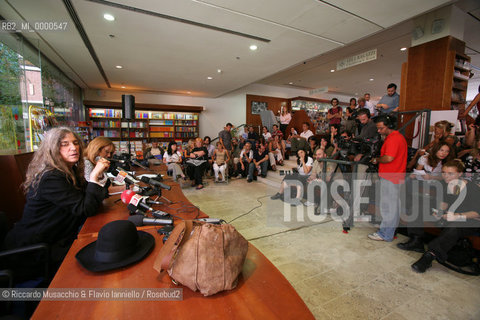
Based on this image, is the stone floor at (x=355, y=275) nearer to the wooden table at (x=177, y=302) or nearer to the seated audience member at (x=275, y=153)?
the wooden table at (x=177, y=302)

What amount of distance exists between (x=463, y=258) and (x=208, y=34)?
4429mm

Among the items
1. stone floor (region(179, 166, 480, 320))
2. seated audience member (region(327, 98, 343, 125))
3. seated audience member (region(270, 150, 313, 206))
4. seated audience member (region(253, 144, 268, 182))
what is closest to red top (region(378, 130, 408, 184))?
stone floor (region(179, 166, 480, 320))

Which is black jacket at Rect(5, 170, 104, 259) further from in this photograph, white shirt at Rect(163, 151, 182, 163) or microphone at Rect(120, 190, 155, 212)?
white shirt at Rect(163, 151, 182, 163)

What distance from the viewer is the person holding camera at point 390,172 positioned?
237 centimetres

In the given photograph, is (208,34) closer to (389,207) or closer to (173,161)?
(173,161)

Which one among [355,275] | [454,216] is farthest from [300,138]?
[355,275]

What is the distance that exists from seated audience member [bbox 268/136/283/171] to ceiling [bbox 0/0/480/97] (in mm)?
2158

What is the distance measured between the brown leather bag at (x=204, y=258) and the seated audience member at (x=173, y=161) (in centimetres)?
481

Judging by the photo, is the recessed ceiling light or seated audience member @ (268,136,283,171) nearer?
the recessed ceiling light

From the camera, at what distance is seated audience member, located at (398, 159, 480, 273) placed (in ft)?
6.61

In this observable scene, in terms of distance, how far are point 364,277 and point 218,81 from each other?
20.5 feet

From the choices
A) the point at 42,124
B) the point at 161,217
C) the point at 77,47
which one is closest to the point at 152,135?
the point at 77,47

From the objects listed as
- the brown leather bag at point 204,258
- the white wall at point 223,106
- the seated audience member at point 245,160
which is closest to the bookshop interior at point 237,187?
the brown leather bag at point 204,258

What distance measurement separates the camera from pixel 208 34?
11.4 ft
